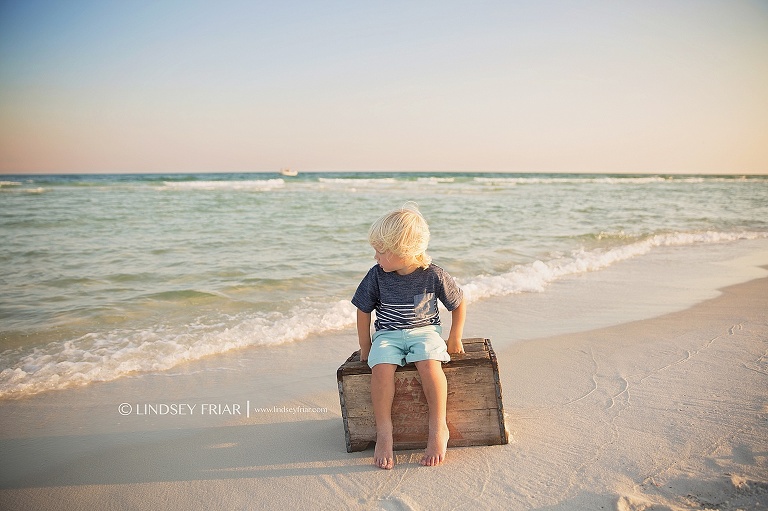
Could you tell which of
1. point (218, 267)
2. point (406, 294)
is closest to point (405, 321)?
point (406, 294)

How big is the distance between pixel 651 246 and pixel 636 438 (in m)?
8.79

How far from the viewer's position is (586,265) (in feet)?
27.7

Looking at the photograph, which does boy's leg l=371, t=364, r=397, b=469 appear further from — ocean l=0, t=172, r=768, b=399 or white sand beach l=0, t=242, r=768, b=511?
ocean l=0, t=172, r=768, b=399

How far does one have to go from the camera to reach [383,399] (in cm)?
296

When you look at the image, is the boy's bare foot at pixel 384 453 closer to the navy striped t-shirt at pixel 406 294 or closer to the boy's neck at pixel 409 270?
the navy striped t-shirt at pixel 406 294

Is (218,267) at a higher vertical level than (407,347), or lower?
lower

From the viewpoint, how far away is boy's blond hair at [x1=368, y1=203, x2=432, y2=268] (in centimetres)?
308

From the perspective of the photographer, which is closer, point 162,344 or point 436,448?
point 436,448

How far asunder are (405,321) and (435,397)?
0.52 m

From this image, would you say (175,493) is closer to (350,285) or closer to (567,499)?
(567,499)

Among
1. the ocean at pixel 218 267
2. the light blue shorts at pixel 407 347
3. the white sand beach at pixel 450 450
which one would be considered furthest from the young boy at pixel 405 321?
the ocean at pixel 218 267

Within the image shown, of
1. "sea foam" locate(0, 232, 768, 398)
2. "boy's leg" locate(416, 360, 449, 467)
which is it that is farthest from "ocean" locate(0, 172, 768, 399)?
"boy's leg" locate(416, 360, 449, 467)

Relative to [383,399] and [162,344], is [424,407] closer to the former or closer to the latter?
[383,399]

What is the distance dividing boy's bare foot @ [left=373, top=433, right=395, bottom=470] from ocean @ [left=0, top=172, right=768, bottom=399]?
2329mm
